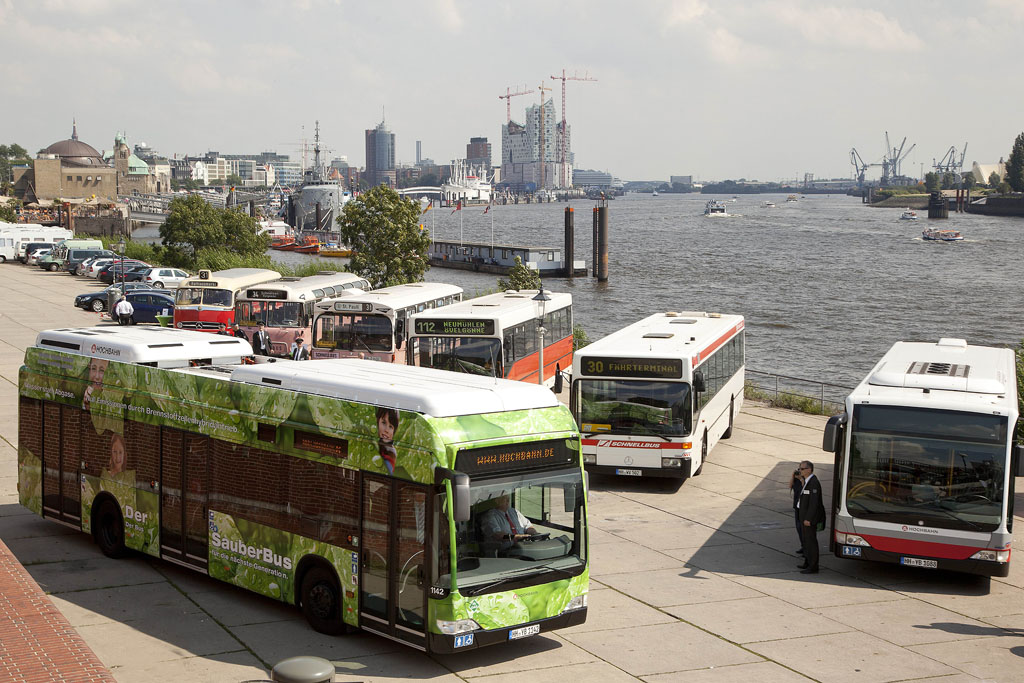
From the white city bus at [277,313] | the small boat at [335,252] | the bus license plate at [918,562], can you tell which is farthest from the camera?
the small boat at [335,252]

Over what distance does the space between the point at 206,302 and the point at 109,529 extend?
20955mm

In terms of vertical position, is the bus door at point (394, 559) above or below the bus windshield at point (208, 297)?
below

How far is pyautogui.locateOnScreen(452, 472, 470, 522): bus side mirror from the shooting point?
9.53 meters

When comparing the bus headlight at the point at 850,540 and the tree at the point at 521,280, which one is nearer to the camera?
the bus headlight at the point at 850,540

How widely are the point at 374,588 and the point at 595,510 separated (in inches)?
306

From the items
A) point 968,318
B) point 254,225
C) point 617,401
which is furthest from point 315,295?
point 968,318

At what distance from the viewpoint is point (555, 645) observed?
37.9 feet

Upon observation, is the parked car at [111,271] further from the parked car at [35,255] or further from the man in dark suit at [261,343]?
the man in dark suit at [261,343]

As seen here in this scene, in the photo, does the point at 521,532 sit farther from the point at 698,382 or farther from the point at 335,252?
the point at 335,252

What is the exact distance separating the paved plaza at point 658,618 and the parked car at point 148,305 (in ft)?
79.1

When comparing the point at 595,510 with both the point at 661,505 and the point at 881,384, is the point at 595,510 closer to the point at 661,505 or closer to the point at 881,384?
the point at 661,505

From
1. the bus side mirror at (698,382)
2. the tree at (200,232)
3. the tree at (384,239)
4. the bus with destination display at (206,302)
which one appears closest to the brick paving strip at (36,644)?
the bus side mirror at (698,382)

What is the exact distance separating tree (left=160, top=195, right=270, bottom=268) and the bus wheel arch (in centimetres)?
5813

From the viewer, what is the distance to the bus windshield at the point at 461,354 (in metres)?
23.8
